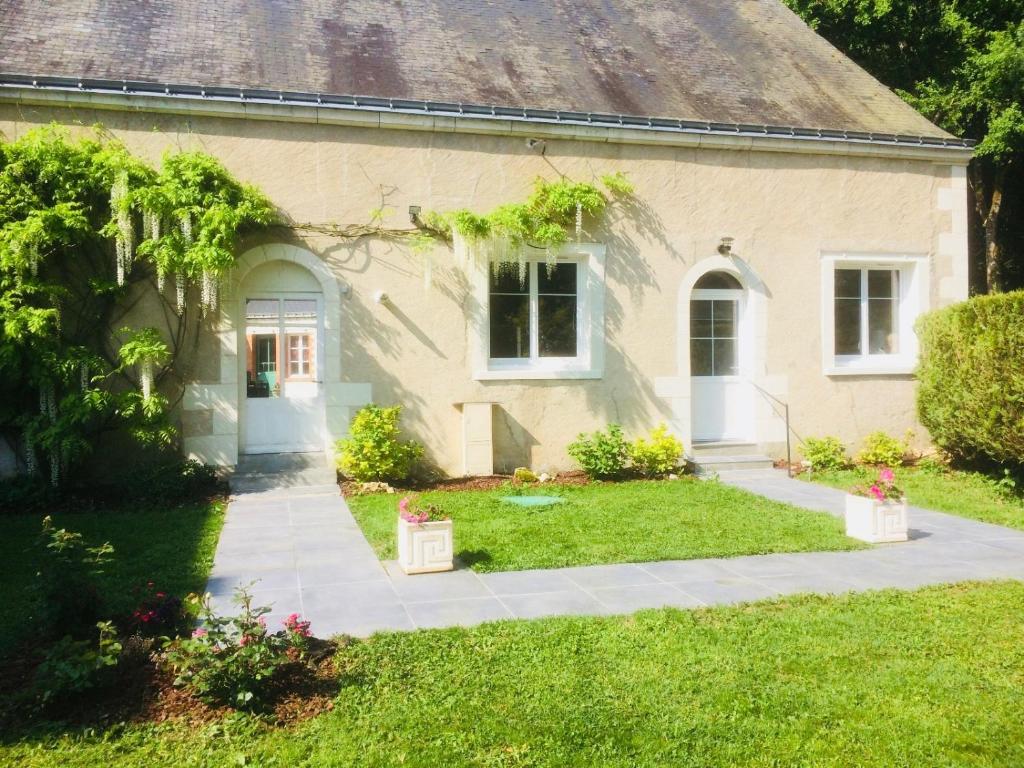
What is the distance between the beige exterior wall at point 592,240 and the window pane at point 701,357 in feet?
1.56

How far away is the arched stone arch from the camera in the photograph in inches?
354

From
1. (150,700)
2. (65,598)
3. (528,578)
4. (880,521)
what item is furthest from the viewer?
(880,521)

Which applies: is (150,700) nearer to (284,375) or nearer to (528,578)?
(528,578)

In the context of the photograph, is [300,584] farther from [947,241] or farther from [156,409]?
[947,241]

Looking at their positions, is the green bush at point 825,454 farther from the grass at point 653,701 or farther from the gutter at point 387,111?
the grass at point 653,701

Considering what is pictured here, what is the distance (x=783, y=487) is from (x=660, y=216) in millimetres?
3799

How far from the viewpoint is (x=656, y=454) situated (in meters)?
9.93

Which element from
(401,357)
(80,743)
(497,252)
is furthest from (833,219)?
(80,743)

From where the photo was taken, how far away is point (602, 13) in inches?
498

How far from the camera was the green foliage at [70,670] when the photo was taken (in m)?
3.43

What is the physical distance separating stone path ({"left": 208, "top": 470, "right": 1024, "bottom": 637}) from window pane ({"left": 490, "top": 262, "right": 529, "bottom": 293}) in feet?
13.3

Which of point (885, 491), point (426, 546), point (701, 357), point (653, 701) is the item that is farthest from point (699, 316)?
point (653, 701)

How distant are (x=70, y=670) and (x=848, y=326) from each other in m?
10.6

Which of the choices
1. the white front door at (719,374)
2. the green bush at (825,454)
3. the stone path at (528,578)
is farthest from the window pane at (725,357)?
the stone path at (528,578)
